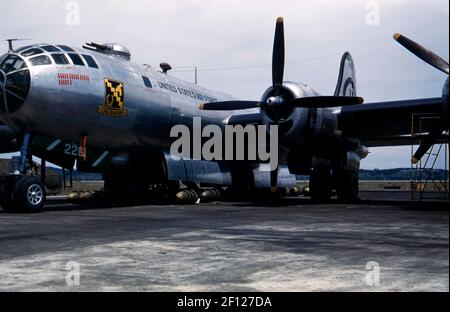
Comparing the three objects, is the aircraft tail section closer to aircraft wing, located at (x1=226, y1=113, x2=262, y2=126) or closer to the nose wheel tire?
aircraft wing, located at (x1=226, y1=113, x2=262, y2=126)

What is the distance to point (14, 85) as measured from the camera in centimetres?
1628

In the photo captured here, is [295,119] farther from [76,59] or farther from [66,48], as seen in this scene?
[66,48]

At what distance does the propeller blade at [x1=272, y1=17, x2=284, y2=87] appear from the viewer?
1961cm

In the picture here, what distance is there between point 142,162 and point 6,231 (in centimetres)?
1201

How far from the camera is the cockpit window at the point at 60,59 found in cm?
1712

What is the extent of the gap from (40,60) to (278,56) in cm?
874

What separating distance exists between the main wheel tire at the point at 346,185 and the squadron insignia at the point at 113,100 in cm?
1028

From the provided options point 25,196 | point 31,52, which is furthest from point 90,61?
point 25,196

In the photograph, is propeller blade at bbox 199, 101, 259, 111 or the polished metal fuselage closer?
the polished metal fuselage

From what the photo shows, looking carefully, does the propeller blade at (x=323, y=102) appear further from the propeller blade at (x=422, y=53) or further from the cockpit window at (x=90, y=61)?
the cockpit window at (x=90, y=61)

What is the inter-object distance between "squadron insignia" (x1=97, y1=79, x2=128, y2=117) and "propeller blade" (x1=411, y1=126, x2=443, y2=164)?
10517 mm

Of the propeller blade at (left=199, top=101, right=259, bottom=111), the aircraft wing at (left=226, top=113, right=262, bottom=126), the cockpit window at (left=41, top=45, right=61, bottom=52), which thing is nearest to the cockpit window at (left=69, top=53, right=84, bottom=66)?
the cockpit window at (left=41, top=45, right=61, bottom=52)

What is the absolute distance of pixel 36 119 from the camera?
16.8 meters
